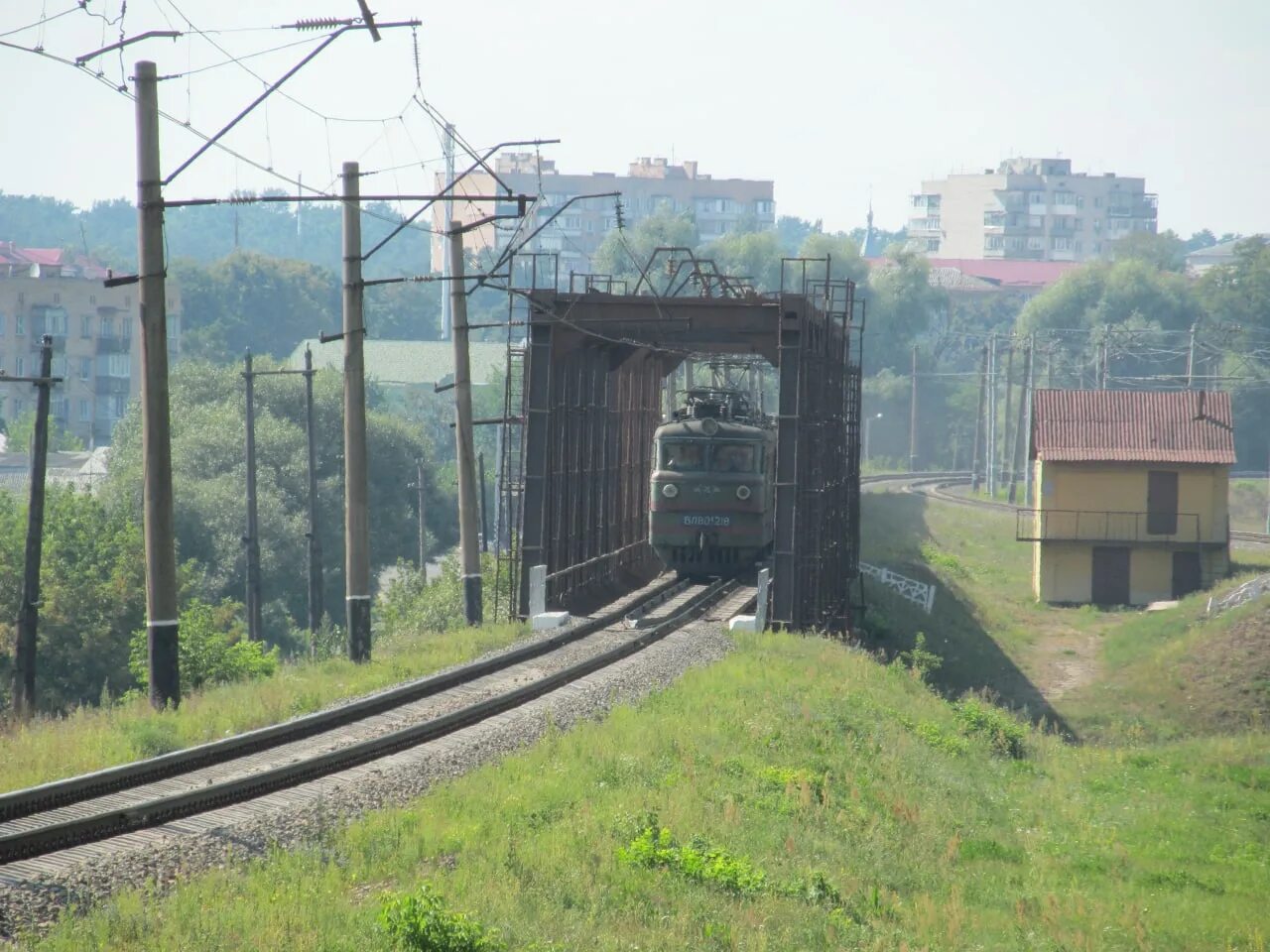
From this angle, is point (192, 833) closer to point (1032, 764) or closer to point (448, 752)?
point (448, 752)

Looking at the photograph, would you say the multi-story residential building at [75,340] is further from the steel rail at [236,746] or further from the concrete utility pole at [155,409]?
the concrete utility pole at [155,409]

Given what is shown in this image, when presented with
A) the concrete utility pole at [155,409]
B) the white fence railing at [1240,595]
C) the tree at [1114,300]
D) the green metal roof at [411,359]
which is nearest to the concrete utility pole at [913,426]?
the tree at [1114,300]

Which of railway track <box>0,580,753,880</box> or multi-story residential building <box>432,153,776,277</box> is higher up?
multi-story residential building <box>432,153,776,277</box>

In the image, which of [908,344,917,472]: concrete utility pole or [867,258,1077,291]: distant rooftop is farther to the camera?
[867,258,1077,291]: distant rooftop

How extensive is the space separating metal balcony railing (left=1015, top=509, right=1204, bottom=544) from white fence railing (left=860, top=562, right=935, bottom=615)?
6300 mm

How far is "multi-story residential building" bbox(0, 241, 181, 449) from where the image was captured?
4242 inches

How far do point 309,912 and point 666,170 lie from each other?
588 ft


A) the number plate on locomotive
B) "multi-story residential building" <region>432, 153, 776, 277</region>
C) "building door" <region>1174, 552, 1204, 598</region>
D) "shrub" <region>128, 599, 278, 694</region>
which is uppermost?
"multi-story residential building" <region>432, 153, 776, 277</region>

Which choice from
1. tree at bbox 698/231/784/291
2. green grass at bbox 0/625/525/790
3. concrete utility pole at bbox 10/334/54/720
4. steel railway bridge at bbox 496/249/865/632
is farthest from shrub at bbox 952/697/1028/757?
tree at bbox 698/231/784/291

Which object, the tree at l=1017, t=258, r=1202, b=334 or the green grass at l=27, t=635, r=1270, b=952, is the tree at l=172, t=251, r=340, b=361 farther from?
the green grass at l=27, t=635, r=1270, b=952

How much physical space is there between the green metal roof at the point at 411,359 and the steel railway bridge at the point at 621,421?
81203 millimetres

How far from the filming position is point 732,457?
3422cm

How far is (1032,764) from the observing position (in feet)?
84.4

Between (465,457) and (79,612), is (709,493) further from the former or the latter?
(79,612)
